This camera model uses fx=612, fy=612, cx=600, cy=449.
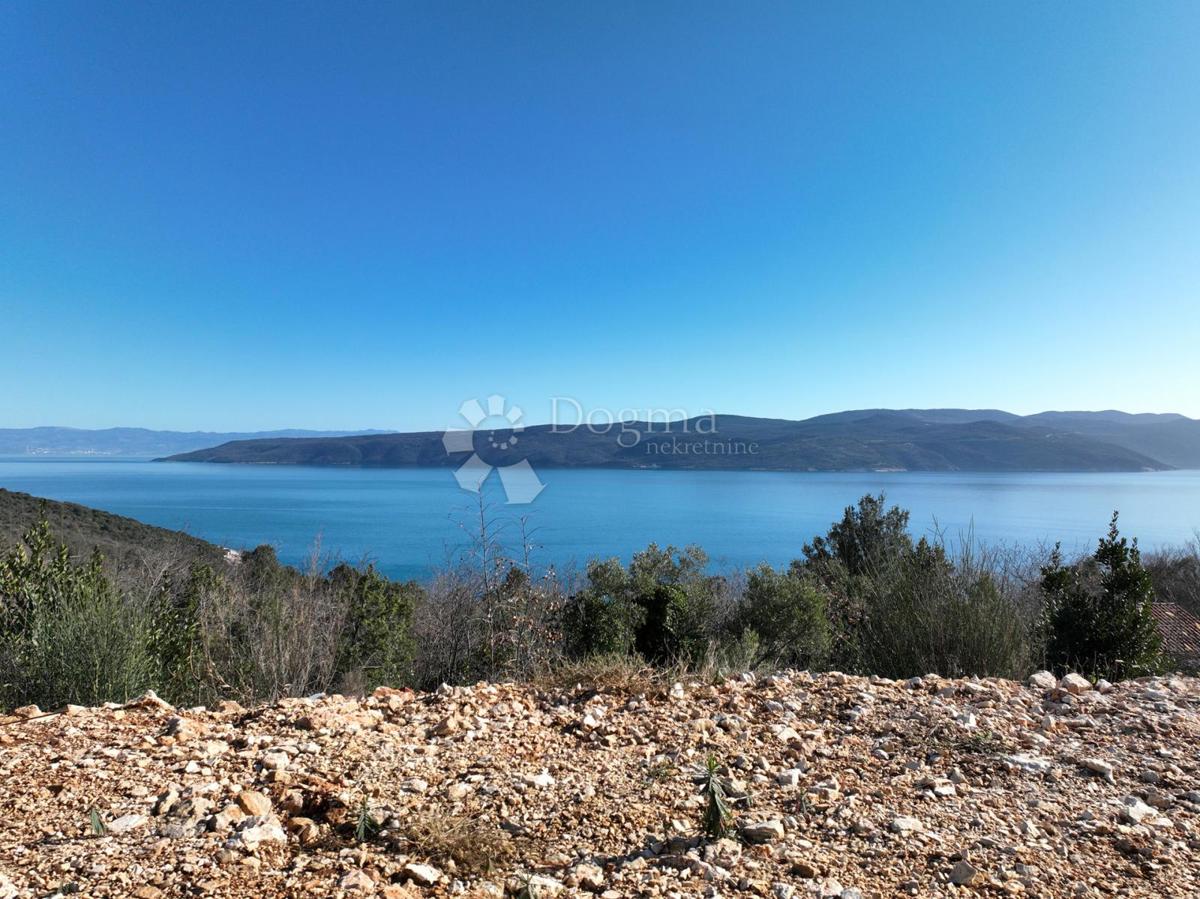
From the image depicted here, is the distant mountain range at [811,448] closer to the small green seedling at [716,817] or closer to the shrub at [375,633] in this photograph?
the shrub at [375,633]

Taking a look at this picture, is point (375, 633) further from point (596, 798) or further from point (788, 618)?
point (596, 798)

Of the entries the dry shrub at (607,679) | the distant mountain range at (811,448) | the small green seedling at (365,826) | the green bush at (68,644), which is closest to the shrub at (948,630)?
the dry shrub at (607,679)

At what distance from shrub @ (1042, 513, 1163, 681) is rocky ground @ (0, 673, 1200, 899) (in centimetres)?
350

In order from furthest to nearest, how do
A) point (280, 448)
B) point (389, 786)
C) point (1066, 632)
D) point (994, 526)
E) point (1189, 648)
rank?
1. point (280, 448)
2. point (994, 526)
3. point (1189, 648)
4. point (1066, 632)
5. point (389, 786)

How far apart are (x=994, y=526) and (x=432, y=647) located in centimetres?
5812

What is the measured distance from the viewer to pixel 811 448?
110 meters

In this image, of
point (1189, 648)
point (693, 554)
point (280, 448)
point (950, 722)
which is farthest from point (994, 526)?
point (280, 448)

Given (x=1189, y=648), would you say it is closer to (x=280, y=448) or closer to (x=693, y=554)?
(x=693, y=554)

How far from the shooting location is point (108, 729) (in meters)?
3.14

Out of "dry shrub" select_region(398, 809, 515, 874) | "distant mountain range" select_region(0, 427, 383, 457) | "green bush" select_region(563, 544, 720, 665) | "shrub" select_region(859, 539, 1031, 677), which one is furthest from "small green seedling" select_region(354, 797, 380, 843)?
"distant mountain range" select_region(0, 427, 383, 457)

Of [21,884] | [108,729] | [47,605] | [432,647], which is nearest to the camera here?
[21,884]

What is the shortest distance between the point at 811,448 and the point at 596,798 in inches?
4494

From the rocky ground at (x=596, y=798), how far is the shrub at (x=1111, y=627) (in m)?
3.50

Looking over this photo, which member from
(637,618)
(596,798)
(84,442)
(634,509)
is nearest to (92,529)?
(637,618)
